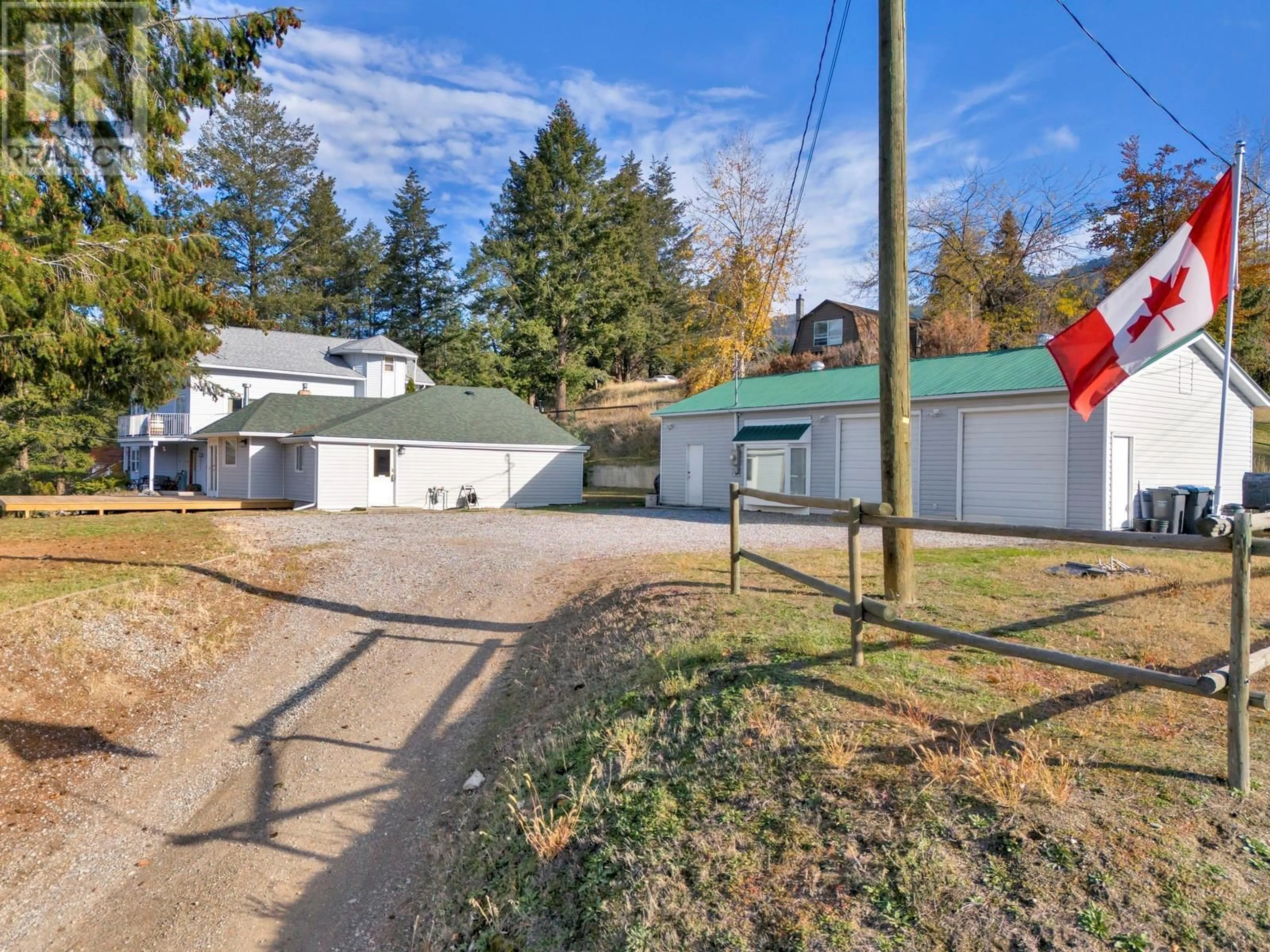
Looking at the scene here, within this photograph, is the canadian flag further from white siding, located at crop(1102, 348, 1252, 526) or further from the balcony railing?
the balcony railing

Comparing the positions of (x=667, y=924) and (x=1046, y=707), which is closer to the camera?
(x=667, y=924)

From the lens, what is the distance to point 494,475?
26141 mm

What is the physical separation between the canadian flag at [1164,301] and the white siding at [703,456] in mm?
14205

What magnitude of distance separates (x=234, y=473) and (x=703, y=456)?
1692 cm

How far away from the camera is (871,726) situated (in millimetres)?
4043

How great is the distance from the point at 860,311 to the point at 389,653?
1328 inches

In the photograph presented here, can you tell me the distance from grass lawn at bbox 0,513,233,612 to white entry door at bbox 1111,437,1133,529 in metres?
16.9

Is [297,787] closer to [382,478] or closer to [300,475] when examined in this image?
[382,478]

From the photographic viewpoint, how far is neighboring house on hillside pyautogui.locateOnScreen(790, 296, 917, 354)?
37.0 meters

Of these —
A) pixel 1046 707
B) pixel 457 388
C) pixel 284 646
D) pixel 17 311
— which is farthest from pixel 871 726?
pixel 457 388

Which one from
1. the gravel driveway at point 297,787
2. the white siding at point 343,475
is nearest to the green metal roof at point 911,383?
the white siding at point 343,475

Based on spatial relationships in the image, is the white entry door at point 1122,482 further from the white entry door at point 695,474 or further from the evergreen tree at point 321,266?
the evergreen tree at point 321,266

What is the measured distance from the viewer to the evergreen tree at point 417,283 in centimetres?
4878

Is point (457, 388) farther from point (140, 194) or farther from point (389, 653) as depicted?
point (389, 653)
